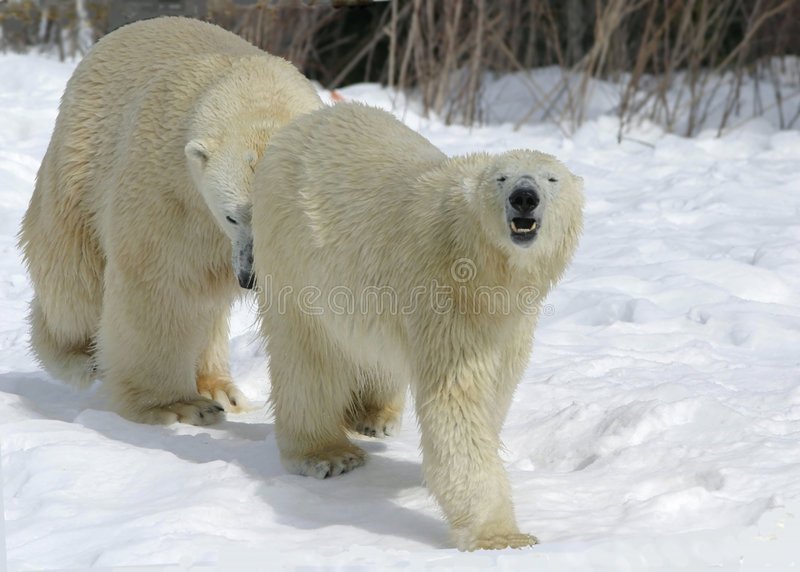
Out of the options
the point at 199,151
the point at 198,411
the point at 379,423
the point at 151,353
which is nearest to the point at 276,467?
the point at 379,423

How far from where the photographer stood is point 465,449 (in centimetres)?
282

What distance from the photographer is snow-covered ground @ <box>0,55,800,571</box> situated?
262cm

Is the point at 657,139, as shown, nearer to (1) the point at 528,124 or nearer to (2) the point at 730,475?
(1) the point at 528,124

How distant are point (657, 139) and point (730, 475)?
533 centimetres

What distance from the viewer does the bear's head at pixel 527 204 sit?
268 cm

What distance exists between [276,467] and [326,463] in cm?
19

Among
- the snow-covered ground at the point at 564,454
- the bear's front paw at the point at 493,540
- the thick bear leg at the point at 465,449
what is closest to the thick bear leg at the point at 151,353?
the snow-covered ground at the point at 564,454

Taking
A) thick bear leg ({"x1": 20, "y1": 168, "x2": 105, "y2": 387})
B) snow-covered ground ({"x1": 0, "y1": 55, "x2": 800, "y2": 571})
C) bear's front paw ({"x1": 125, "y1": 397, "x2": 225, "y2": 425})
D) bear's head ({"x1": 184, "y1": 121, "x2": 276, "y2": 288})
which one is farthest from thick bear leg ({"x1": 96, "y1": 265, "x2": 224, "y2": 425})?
bear's head ({"x1": 184, "y1": 121, "x2": 276, "y2": 288})

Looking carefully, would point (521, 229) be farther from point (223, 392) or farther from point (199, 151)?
point (223, 392)

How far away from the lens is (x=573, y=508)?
2.99 meters

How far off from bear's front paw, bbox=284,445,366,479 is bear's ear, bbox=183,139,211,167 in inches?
40.0

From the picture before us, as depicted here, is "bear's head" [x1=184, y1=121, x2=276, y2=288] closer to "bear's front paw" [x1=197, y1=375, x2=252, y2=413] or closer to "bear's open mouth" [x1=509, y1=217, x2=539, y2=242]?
"bear's front paw" [x1=197, y1=375, x2=252, y2=413]

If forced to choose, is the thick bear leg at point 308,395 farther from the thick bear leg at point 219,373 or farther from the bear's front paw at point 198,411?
the thick bear leg at point 219,373

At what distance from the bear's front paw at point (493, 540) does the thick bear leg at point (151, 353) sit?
1468 millimetres
